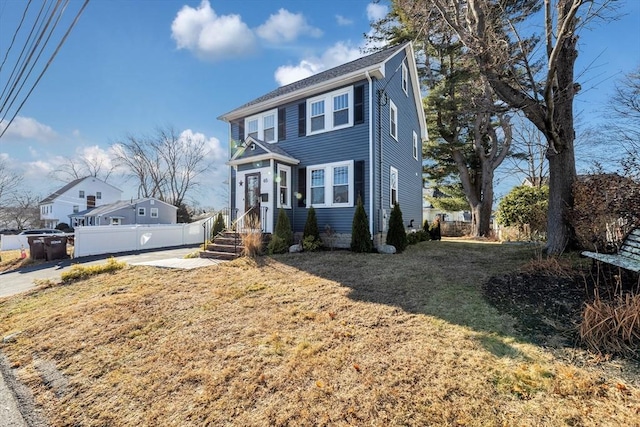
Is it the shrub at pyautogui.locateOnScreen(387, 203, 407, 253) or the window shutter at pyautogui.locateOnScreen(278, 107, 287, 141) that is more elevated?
the window shutter at pyautogui.locateOnScreen(278, 107, 287, 141)

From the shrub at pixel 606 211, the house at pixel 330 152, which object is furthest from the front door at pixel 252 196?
the shrub at pixel 606 211

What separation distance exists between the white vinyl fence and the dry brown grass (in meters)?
7.57

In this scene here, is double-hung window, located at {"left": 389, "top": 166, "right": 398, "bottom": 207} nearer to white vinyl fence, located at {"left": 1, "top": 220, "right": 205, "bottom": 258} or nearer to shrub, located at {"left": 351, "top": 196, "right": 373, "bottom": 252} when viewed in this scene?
shrub, located at {"left": 351, "top": 196, "right": 373, "bottom": 252}

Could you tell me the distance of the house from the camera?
9922 mm

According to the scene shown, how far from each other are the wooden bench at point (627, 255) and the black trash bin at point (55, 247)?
17.1 metres

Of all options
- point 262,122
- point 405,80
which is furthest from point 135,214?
point 405,80

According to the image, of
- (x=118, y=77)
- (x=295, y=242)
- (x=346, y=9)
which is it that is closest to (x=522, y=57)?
(x=346, y=9)

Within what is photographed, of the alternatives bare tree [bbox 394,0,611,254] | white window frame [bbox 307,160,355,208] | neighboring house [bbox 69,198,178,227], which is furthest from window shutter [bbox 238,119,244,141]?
neighboring house [bbox 69,198,178,227]

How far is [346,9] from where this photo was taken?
363 inches

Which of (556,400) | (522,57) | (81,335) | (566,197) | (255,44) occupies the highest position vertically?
(255,44)

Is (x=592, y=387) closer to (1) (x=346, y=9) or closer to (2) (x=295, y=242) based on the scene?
(2) (x=295, y=242)

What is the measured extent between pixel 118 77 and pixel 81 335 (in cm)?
964

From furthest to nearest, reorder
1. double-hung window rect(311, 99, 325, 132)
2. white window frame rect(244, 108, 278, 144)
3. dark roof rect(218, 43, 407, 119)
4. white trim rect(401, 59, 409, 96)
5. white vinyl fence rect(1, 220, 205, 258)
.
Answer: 1. white trim rect(401, 59, 409, 96)
2. white vinyl fence rect(1, 220, 205, 258)
3. white window frame rect(244, 108, 278, 144)
4. double-hung window rect(311, 99, 325, 132)
5. dark roof rect(218, 43, 407, 119)

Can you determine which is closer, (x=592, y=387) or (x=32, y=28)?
(x=592, y=387)
